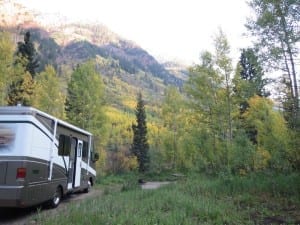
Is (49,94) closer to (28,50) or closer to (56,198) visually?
(28,50)

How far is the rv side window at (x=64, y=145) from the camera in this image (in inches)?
457

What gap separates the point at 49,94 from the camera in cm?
2983

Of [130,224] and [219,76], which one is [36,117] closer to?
[130,224]

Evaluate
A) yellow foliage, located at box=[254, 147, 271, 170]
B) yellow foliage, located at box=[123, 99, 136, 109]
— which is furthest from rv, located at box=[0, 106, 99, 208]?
yellow foliage, located at box=[123, 99, 136, 109]

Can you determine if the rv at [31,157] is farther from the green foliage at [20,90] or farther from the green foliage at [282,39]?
the green foliage at [20,90]

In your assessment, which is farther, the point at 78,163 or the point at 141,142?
the point at 141,142

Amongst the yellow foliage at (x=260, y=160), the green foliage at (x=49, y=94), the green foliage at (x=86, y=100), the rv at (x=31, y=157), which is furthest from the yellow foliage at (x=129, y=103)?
the rv at (x=31, y=157)

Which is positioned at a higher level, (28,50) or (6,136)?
(28,50)

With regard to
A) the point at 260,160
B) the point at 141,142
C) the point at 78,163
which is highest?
the point at 141,142

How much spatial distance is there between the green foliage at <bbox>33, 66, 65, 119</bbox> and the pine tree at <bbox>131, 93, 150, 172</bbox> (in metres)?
14.9

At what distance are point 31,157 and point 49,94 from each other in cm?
2147

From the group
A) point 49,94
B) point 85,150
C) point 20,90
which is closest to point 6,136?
point 85,150

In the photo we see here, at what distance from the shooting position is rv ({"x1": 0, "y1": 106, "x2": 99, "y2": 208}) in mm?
8914

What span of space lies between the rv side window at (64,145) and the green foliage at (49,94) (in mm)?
16431
